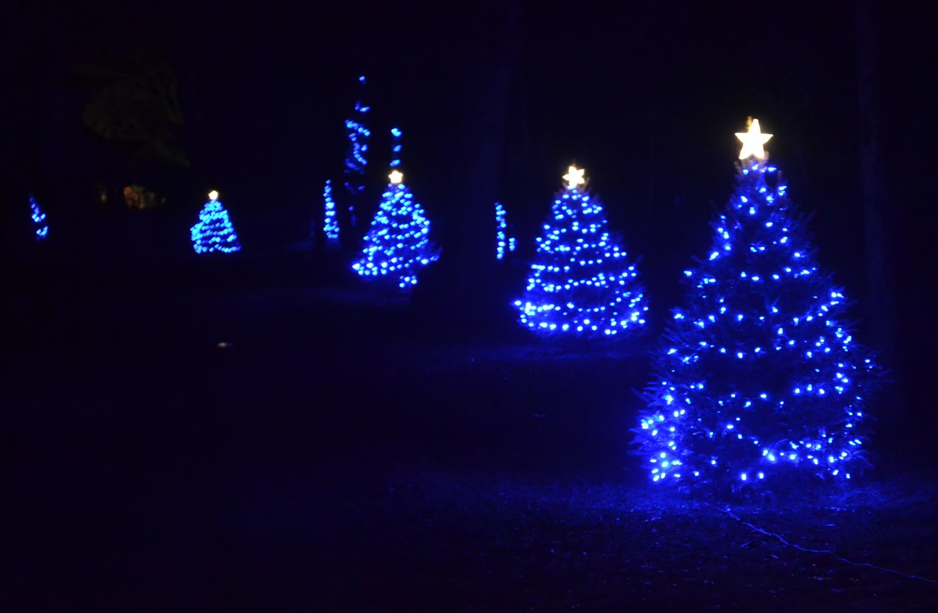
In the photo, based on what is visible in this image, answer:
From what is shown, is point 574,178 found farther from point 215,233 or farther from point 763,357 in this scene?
point 215,233

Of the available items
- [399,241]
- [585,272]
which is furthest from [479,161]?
[399,241]

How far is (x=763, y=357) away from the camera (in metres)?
10.2

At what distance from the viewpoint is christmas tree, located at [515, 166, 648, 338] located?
20422 millimetres

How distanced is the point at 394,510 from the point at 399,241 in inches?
1021

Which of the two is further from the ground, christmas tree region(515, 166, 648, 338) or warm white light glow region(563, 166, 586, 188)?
warm white light glow region(563, 166, 586, 188)

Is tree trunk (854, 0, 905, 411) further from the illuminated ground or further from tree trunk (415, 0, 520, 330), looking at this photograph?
tree trunk (415, 0, 520, 330)

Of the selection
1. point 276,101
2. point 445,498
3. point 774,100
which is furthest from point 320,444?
point 276,101

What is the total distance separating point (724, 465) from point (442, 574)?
333 cm

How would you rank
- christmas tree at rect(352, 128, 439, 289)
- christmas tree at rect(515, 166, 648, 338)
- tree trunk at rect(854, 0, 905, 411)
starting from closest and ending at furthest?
tree trunk at rect(854, 0, 905, 411)
christmas tree at rect(515, 166, 648, 338)
christmas tree at rect(352, 128, 439, 289)

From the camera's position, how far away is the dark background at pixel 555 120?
15.9 m

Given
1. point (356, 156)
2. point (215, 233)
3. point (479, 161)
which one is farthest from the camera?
point (215, 233)

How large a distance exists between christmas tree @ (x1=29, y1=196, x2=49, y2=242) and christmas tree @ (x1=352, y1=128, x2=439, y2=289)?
22.3 m

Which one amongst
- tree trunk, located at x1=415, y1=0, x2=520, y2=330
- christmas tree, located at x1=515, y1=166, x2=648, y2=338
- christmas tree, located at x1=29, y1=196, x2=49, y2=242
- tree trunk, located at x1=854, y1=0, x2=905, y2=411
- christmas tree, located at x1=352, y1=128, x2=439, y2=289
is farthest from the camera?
christmas tree, located at x1=29, y1=196, x2=49, y2=242

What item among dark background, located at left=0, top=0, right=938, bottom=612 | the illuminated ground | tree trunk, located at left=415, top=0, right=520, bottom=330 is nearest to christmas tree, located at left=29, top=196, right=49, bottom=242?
dark background, located at left=0, top=0, right=938, bottom=612
